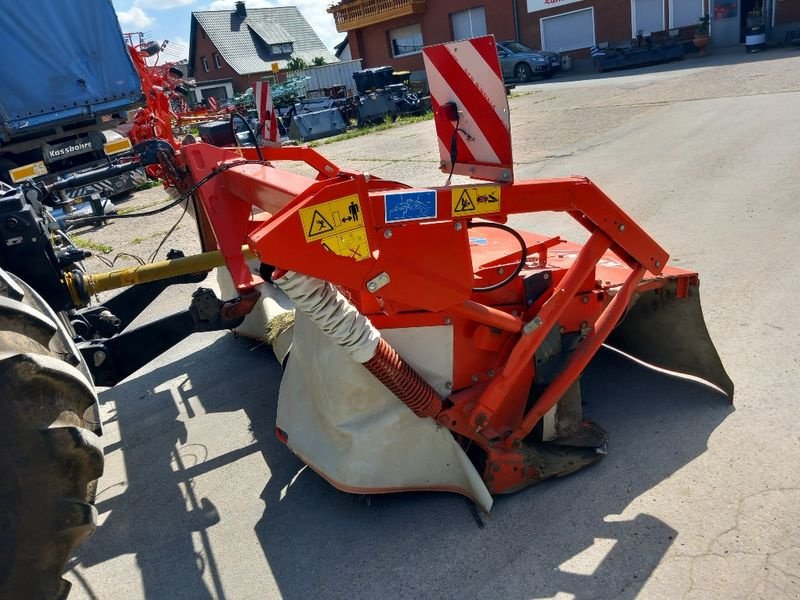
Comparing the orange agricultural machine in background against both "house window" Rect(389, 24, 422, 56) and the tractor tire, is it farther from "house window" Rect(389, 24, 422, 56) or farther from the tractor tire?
"house window" Rect(389, 24, 422, 56)

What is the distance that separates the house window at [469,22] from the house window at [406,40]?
2303 millimetres

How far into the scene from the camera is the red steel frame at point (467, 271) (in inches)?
92.2

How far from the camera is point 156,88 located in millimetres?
14461

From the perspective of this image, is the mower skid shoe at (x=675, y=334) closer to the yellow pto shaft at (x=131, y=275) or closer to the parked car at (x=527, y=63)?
the yellow pto shaft at (x=131, y=275)

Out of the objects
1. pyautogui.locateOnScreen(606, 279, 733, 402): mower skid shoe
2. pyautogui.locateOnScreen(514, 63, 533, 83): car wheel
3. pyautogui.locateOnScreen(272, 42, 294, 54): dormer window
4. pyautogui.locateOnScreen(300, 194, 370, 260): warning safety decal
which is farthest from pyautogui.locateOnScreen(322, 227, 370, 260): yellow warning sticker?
pyautogui.locateOnScreen(272, 42, 294, 54): dormer window

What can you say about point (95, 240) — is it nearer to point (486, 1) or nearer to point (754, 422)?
point (754, 422)

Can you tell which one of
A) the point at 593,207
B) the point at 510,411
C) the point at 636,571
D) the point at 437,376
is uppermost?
the point at 593,207

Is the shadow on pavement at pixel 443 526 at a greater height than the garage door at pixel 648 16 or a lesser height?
lesser

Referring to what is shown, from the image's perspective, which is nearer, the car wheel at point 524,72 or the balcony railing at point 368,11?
the car wheel at point 524,72

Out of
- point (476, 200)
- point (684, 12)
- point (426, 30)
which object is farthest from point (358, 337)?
point (426, 30)

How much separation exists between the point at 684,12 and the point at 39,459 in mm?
27967

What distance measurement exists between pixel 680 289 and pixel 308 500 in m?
2.13

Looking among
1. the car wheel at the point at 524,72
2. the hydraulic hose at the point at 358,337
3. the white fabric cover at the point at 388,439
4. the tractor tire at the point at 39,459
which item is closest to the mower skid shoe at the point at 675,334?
the white fabric cover at the point at 388,439

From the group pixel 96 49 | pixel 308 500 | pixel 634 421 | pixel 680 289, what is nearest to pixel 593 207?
pixel 680 289
